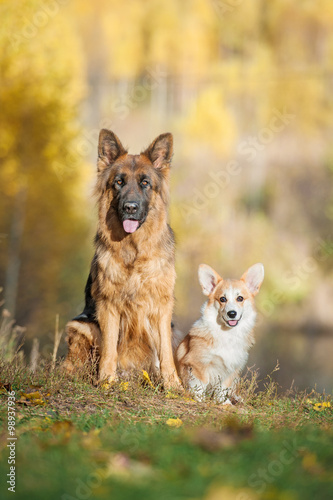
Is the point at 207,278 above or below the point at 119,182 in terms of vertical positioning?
below

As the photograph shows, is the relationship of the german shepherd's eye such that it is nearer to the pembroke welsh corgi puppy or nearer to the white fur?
the pembroke welsh corgi puppy

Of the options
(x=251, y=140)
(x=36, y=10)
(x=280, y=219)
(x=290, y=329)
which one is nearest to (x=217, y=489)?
(x=36, y=10)

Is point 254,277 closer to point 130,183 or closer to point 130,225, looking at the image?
point 130,225

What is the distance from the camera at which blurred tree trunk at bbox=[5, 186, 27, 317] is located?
573 inches

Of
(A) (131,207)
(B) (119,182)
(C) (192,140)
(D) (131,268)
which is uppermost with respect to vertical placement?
(C) (192,140)

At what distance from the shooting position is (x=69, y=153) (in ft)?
49.4

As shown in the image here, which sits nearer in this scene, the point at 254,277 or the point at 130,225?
the point at 130,225

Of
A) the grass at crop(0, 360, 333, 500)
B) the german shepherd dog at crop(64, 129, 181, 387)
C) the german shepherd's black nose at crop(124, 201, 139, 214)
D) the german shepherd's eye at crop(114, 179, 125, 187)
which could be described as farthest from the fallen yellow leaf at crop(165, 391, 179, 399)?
the german shepherd's eye at crop(114, 179, 125, 187)

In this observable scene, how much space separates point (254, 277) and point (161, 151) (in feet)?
4.84

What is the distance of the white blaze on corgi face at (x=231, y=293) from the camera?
534 centimetres

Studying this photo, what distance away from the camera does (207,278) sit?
5.64 meters

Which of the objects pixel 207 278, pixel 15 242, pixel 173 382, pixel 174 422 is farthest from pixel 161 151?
pixel 15 242

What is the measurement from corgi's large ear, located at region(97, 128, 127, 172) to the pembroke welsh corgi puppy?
133cm

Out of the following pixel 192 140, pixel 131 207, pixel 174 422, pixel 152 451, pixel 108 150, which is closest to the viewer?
pixel 152 451
